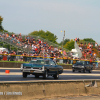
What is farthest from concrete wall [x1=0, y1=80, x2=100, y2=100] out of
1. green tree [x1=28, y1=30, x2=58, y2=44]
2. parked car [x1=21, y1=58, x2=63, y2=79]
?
green tree [x1=28, y1=30, x2=58, y2=44]

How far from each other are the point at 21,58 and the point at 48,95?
25.6 metres

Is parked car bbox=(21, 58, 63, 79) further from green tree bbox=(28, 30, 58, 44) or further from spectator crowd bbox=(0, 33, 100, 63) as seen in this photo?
green tree bbox=(28, 30, 58, 44)

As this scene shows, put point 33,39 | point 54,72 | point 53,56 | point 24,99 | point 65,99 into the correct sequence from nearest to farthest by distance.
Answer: point 24,99 → point 65,99 → point 54,72 → point 53,56 → point 33,39

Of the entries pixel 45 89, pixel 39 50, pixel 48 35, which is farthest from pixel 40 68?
pixel 48 35

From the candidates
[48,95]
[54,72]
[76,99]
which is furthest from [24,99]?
[54,72]

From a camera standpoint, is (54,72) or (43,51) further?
(43,51)

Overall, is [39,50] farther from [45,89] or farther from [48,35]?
[48,35]

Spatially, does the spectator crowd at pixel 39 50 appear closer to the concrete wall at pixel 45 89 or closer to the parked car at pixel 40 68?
the parked car at pixel 40 68

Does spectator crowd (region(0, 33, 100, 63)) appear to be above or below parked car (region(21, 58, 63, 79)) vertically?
above

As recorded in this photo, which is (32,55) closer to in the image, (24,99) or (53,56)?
(53,56)

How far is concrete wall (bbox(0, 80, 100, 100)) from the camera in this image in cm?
826

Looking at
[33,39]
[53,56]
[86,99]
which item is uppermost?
[33,39]

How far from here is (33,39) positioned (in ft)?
134

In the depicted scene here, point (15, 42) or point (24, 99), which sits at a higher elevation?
point (15, 42)
